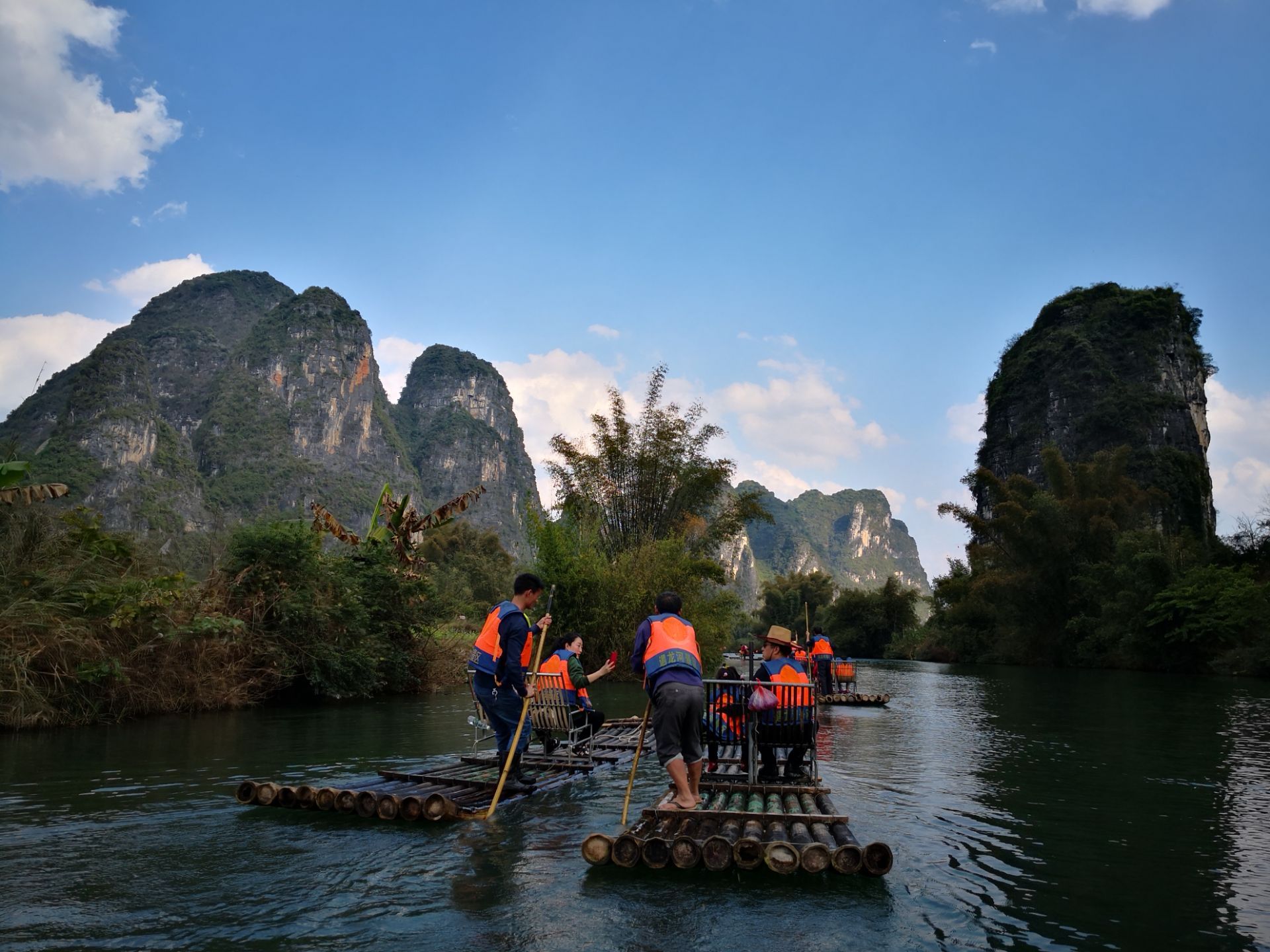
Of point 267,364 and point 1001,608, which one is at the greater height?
point 267,364

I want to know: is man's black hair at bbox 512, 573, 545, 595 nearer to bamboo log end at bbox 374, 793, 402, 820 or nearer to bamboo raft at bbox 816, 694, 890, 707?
bamboo log end at bbox 374, 793, 402, 820

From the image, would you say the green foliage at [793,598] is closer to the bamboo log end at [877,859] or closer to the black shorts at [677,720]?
the black shorts at [677,720]

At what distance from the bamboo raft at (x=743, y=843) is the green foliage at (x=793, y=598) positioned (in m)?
84.4

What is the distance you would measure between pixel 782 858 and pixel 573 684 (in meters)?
4.91

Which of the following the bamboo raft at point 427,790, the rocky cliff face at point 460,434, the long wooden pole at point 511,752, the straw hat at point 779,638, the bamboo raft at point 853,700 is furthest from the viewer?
the rocky cliff face at point 460,434

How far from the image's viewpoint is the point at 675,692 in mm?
6922

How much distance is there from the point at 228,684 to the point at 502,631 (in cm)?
1152

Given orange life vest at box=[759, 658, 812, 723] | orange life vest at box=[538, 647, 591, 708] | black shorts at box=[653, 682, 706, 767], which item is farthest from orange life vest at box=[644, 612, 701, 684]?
orange life vest at box=[538, 647, 591, 708]

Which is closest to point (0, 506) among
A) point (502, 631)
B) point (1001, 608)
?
point (502, 631)

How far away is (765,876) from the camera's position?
19.1 feet

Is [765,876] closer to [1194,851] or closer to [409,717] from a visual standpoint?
[1194,851]

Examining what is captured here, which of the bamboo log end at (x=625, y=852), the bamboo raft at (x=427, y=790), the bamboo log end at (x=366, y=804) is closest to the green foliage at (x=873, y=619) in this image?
the bamboo raft at (x=427, y=790)

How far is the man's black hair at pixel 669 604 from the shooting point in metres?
7.27

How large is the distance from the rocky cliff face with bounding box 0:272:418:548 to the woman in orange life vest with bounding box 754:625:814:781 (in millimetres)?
100440
